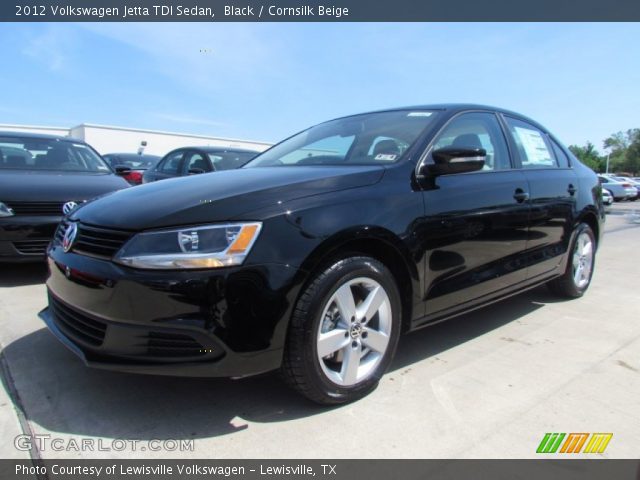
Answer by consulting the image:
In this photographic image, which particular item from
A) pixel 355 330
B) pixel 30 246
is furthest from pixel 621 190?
pixel 30 246

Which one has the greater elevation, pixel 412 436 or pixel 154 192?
pixel 154 192

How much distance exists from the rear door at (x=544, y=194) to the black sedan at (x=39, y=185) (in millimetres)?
3849

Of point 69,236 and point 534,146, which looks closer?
point 69,236

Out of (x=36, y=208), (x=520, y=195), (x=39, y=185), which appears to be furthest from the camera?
(x=39, y=185)

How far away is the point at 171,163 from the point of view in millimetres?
7359

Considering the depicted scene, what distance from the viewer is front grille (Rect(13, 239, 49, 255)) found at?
4071 mm

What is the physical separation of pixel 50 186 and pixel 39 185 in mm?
95

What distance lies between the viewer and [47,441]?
1.93 metres

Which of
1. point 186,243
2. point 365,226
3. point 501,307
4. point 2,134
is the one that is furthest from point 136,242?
point 2,134

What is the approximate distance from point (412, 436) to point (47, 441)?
1.52 metres

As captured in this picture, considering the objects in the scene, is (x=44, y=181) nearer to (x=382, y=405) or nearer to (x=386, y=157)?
(x=386, y=157)

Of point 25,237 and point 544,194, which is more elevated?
point 544,194

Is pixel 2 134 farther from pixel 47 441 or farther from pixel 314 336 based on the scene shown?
pixel 314 336

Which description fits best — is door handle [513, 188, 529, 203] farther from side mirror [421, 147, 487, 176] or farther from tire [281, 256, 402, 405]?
tire [281, 256, 402, 405]
